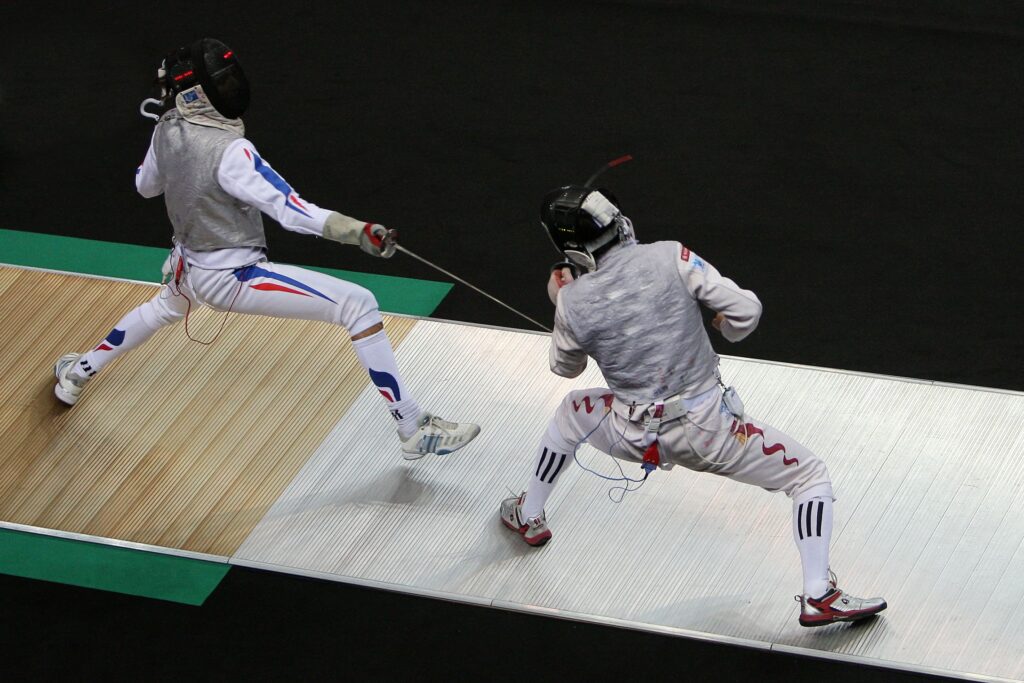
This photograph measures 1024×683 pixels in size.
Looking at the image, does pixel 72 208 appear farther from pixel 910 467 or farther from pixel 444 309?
pixel 910 467

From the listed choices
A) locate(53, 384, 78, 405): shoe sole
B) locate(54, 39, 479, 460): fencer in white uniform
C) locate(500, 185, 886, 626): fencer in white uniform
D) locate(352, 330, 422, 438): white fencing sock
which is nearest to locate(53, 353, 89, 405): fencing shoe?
locate(53, 384, 78, 405): shoe sole

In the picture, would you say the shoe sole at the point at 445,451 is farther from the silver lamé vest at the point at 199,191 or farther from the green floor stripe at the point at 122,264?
the green floor stripe at the point at 122,264

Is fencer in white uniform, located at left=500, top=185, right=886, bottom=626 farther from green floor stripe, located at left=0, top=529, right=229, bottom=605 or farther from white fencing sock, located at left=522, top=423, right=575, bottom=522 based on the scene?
green floor stripe, located at left=0, top=529, right=229, bottom=605

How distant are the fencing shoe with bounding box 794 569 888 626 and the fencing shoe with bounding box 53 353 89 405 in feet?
7.57

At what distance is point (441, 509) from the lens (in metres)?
Result: 4.12

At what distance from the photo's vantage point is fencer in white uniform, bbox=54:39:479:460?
12.5 feet

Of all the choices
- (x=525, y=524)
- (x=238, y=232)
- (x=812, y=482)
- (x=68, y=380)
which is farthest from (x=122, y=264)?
(x=812, y=482)

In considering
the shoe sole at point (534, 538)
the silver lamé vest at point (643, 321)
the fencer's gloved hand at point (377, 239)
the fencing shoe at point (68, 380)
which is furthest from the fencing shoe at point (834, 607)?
the fencing shoe at point (68, 380)

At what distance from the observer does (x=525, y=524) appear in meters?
3.95

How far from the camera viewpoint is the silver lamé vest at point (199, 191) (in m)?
3.84

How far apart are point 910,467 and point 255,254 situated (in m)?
1.93

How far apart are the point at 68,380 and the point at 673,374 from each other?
207 centimetres

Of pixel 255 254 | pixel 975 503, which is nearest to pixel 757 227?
pixel 975 503

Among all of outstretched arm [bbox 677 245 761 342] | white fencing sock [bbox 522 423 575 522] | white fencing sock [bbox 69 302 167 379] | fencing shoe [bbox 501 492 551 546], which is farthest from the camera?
white fencing sock [bbox 69 302 167 379]
